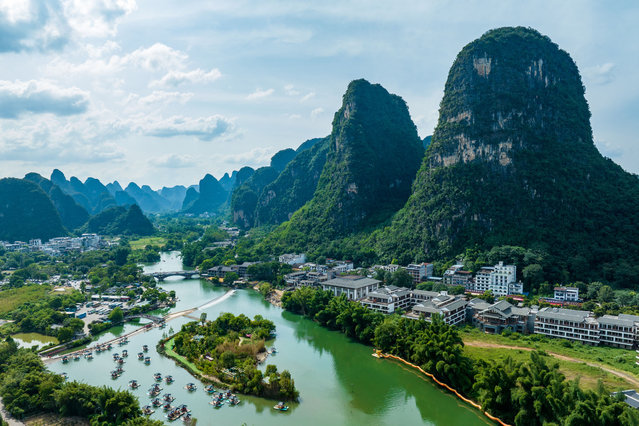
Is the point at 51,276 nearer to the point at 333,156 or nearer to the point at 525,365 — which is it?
the point at 333,156

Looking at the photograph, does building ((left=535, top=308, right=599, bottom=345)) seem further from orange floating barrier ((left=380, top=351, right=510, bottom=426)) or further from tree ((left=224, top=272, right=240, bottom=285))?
tree ((left=224, top=272, right=240, bottom=285))

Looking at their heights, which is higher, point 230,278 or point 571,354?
point 571,354

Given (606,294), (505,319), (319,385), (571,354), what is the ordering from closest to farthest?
(319,385), (571,354), (505,319), (606,294)

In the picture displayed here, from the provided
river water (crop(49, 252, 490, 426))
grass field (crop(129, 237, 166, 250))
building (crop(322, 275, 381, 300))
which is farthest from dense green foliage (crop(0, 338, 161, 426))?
grass field (crop(129, 237, 166, 250))

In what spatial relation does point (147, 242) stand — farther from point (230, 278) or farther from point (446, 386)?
point (446, 386)

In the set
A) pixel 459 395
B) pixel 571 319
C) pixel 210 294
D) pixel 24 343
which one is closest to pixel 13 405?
pixel 24 343

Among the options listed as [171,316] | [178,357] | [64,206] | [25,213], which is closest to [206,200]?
[64,206]
